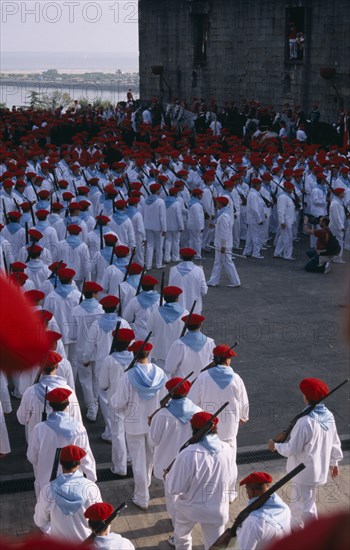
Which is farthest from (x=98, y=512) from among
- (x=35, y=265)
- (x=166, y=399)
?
(x=35, y=265)

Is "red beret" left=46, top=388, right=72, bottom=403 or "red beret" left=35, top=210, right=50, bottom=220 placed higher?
"red beret" left=35, top=210, right=50, bottom=220

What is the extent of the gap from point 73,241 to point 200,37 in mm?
26687

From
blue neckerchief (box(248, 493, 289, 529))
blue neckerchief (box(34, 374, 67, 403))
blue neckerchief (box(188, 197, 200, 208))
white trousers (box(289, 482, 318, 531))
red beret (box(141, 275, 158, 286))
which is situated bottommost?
white trousers (box(289, 482, 318, 531))

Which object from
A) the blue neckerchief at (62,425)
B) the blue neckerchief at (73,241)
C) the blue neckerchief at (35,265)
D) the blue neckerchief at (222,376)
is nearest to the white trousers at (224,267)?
the blue neckerchief at (73,241)

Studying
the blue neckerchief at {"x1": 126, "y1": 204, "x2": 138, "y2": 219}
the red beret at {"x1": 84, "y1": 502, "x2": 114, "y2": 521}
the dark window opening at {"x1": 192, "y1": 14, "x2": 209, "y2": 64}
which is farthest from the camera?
the dark window opening at {"x1": 192, "y1": 14, "x2": 209, "y2": 64}

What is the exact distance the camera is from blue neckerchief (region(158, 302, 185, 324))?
9742mm

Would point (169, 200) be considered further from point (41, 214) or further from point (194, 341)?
point (194, 341)

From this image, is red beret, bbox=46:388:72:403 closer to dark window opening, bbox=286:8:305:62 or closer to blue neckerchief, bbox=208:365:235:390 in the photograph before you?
blue neckerchief, bbox=208:365:235:390

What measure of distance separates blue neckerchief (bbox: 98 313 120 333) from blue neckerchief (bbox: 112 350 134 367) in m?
0.89

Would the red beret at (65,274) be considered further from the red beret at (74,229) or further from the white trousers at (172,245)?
the white trousers at (172,245)

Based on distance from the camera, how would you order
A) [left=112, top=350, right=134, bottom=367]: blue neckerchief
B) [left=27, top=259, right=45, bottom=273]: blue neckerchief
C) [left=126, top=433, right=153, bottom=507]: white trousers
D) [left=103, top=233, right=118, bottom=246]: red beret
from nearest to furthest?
[left=126, top=433, right=153, bottom=507]: white trousers
[left=112, top=350, right=134, bottom=367]: blue neckerchief
[left=27, top=259, right=45, bottom=273]: blue neckerchief
[left=103, top=233, right=118, bottom=246]: red beret

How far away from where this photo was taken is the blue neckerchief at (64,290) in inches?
397

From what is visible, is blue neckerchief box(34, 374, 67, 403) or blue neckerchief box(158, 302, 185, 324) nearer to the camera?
blue neckerchief box(34, 374, 67, 403)

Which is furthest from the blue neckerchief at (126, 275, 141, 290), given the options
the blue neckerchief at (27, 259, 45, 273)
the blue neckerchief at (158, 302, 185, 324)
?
the blue neckerchief at (27, 259, 45, 273)
